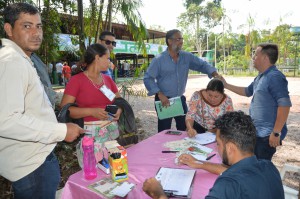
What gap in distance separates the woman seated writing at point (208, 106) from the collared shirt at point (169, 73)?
2.17 feet

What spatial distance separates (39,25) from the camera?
→ 151 cm

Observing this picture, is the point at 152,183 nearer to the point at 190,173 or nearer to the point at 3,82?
the point at 190,173

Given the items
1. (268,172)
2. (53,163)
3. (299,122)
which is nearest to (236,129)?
(268,172)

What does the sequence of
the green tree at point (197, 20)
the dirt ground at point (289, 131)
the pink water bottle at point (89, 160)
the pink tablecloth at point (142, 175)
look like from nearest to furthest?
the pink tablecloth at point (142, 175), the pink water bottle at point (89, 160), the dirt ground at point (289, 131), the green tree at point (197, 20)

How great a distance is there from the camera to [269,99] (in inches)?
94.6

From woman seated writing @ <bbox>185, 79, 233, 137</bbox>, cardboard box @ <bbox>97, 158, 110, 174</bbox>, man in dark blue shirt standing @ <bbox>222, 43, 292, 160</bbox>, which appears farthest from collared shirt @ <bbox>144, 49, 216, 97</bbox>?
cardboard box @ <bbox>97, 158, 110, 174</bbox>

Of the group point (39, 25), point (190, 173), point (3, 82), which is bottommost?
point (190, 173)

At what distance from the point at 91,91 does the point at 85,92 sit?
55mm

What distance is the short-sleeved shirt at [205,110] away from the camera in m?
2.84

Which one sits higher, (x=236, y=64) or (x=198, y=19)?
(x=198, y=19)

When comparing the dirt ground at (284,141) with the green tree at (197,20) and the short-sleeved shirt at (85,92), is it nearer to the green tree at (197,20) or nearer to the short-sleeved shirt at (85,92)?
the short-sleeved shirt at (85,92)

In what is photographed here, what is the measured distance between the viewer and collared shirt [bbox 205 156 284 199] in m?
1.06

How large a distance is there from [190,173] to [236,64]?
91.0 ft

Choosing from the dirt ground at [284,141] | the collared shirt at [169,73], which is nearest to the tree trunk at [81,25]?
the dirt ground at [284,141]
